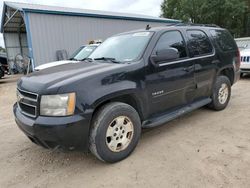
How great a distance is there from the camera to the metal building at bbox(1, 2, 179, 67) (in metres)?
13.5

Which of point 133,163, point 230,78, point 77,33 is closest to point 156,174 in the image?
point 133,163

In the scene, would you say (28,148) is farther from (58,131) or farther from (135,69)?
(135,69)

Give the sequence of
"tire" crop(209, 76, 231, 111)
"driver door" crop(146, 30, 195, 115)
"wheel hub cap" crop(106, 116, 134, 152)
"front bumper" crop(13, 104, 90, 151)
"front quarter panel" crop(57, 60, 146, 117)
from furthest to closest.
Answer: "tire" crop(209, 76, 231, 111)
"driver door" crop(146, 30, 195, 115)
"wheel hub cap" crop(106, 116, 134, 152)
"front quarter panel" crop(57, 60, 146, 117)
"front bumper" crop(13, 104, 90, 151)

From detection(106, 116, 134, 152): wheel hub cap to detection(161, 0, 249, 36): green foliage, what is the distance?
2963 centimetres

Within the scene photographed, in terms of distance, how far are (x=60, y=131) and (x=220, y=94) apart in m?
3.78

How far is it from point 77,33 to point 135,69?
1281 centimetres

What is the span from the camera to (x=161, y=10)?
36.5 meters

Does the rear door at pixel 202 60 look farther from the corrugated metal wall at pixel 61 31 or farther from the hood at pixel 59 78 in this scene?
the corrugated metal wall at pixel 61 31

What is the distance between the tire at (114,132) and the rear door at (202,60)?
5.60 feet

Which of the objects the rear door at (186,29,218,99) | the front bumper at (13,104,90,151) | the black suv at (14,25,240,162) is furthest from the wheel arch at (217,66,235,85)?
the front bumper at (13,104,90,151)

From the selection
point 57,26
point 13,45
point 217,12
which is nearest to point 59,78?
point 57,26

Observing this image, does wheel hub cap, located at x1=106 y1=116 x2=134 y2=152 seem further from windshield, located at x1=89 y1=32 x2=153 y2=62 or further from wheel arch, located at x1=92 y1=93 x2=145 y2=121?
windshield, located at x1=89 y1=32 x2=153 y2=62

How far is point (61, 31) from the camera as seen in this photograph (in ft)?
48.5

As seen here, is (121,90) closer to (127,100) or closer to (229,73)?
(127,100)
